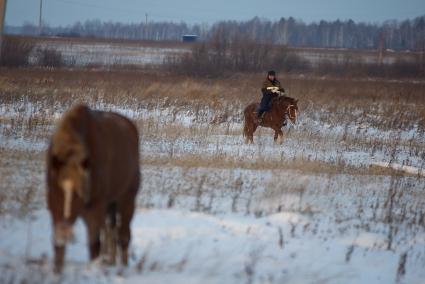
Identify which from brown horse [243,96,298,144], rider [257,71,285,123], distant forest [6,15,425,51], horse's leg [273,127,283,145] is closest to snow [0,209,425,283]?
horse's leg [273,127,283,145]

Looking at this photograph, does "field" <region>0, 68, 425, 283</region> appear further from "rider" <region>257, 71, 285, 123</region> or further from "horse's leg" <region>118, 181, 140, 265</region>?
"rider" <region>257, 71, 285, 123</region>

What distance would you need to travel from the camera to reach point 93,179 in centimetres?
513

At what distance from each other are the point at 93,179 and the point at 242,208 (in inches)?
156

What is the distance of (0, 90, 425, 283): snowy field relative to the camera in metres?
6.48

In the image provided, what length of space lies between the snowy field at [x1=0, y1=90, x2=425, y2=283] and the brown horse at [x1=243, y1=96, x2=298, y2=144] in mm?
2829

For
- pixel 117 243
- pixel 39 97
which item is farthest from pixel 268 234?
pixel 39 97

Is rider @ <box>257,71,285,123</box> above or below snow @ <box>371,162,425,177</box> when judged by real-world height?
above

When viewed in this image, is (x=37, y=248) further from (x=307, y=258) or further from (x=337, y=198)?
(x=337, y=198)

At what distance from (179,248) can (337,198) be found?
373 cm

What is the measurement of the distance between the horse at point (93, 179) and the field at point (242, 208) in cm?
40

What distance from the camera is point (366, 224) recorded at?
8.61 meters

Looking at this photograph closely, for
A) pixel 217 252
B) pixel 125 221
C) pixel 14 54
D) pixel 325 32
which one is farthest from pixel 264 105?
pixel 325 32

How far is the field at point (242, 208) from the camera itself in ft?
21.6

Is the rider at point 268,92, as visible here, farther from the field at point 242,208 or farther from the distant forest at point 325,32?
the distant forest at point 325,32
